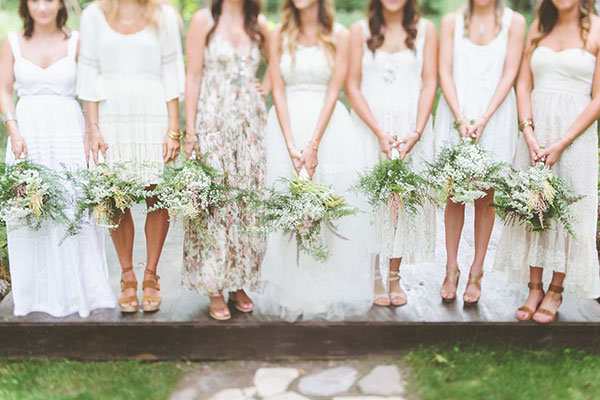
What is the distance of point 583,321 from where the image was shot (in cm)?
378

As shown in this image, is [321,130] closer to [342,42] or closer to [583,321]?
[342,42]

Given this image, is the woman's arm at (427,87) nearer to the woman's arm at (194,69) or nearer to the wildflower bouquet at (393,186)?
the wildflower bouquet at (393,186)

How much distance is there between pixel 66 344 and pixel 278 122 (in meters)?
1.91

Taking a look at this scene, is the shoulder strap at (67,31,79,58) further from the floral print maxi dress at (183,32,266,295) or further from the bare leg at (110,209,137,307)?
the bare leg at (110,209,137,307)

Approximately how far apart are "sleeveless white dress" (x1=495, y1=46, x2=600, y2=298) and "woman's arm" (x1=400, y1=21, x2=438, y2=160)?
1.93 feet

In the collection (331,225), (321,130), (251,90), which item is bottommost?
(331,225)

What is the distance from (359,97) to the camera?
147 inches

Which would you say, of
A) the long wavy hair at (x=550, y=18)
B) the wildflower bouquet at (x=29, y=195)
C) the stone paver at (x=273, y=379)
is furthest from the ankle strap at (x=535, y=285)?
the wildflower bouquet at (x=29, y=195)

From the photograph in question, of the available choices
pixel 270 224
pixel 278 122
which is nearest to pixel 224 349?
pixel 270 224

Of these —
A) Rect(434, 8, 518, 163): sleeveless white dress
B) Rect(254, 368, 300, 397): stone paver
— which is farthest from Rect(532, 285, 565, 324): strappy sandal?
Rect(254, 368, 300, 397): stone paver

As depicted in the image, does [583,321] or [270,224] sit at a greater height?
[270,224]

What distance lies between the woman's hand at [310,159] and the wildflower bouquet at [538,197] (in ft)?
3.70

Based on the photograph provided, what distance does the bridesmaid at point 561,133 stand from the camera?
3557mm

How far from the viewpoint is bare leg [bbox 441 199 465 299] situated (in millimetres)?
3938
